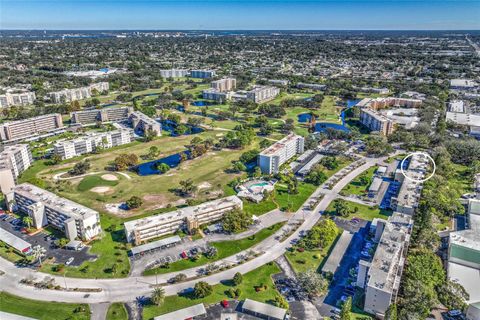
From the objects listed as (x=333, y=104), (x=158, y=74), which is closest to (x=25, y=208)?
(x=333, y=104)

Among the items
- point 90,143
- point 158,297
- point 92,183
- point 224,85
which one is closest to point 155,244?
point 158,297

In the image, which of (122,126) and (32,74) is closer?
(122,126)

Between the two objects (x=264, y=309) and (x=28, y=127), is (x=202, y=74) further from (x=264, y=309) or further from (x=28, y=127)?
(x=264, y=309)

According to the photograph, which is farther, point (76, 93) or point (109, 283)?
point (76, 93)

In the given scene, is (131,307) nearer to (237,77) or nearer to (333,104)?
(333,104)

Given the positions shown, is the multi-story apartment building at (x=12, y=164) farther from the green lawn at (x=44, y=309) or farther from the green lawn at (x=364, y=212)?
the green lawn at (x=364, y=212)

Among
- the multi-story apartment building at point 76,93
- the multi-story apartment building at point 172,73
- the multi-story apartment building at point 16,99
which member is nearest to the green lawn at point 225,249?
the multi-story apartment building at point 76,93
